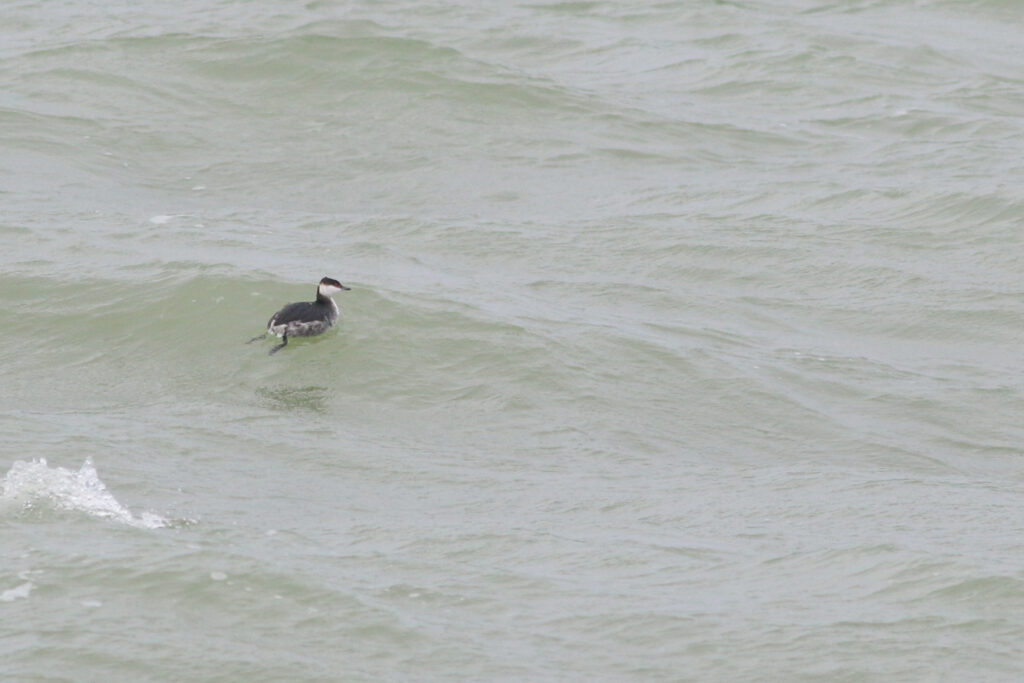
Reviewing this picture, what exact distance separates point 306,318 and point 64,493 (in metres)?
3.34

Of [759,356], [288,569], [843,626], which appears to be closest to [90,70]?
[759,356]

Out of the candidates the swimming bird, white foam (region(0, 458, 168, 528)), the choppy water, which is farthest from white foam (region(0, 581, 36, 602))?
the swimming bird

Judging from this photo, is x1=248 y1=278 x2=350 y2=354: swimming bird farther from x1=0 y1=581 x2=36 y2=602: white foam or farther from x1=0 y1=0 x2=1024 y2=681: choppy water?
x1=0 y1=581 x2=36 y2=602: white foam

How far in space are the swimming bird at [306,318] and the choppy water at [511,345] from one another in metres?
0.18

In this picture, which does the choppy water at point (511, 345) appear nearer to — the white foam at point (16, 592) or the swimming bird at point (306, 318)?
the white foam at point (16, 592)

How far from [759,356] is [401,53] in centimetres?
961

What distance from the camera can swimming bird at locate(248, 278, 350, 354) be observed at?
1171 centimetres

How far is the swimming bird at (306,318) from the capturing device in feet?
38.4

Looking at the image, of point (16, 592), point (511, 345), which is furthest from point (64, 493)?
point (511, 345)

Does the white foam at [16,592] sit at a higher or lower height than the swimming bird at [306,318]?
lower

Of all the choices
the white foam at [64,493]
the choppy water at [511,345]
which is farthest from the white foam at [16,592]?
the white foam at [64,493]

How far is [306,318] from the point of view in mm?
11750

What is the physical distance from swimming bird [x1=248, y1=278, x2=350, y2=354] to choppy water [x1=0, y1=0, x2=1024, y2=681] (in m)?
0.18

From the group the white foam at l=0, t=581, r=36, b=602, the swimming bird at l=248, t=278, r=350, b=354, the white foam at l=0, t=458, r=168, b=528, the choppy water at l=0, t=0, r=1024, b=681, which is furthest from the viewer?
the swimming bird at l=248, t=278, r=350, b=354
